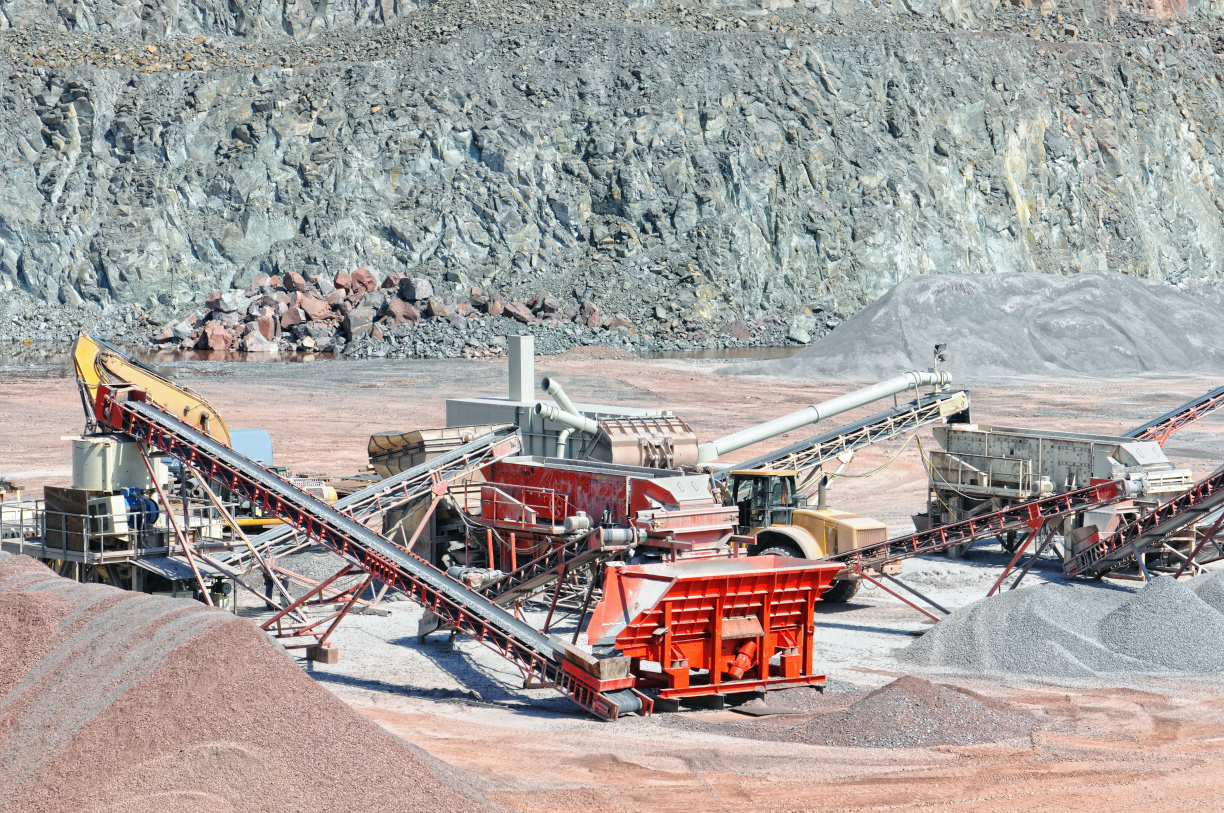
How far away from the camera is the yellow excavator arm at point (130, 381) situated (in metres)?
17.9

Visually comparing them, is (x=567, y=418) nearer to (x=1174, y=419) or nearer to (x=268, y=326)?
(x=1174, y=419)

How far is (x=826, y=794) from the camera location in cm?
1131

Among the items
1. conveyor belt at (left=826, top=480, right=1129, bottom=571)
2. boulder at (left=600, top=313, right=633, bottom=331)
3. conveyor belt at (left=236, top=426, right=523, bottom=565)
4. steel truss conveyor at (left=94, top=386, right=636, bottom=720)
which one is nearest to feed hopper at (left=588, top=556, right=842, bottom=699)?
steel truss conveyor at (left=94, top=386, right=636, bottom=720)

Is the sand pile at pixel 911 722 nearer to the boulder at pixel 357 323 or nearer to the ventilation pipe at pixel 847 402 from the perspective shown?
the ventilation pipe at pixel 847 402

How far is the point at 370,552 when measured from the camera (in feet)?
48.8

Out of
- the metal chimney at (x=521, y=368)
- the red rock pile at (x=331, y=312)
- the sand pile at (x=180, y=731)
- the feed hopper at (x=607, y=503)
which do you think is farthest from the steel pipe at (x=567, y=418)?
the red rock pile at (x=331, y=312)

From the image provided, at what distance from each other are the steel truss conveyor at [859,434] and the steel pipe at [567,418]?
6.60ft

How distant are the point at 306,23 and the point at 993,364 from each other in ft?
181

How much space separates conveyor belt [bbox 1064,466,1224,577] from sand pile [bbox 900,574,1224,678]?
4.60 feet

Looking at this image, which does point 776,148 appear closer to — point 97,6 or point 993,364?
point 993,364

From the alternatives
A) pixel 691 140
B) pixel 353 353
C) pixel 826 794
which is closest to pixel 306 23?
pixel 691 140

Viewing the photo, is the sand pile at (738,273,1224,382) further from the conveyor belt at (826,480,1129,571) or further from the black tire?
the black tire

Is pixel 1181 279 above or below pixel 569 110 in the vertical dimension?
below

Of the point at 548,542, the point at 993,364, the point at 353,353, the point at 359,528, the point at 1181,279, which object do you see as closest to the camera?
the point at 359,528
